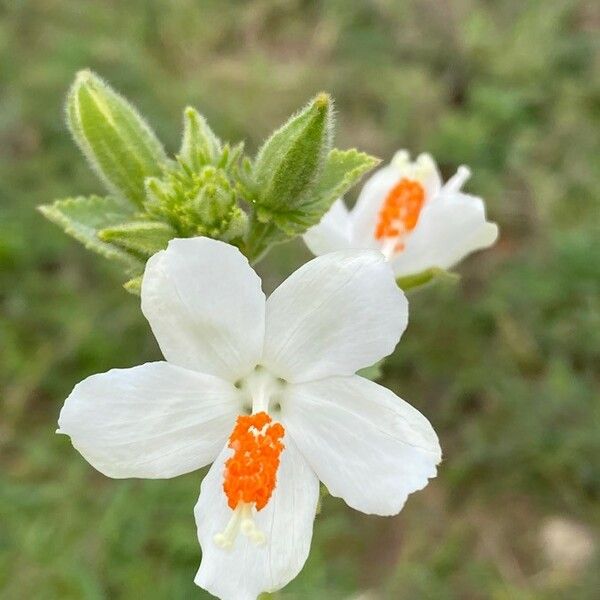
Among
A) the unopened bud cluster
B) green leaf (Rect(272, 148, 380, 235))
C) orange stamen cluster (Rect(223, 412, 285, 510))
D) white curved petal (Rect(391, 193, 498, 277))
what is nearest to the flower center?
orange stamen cluster (Rect(223, 412, 285, 510))

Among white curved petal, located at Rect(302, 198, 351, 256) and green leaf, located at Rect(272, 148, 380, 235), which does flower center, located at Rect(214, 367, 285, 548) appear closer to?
green leaf, located at Rect(272, 148, 380, 235)

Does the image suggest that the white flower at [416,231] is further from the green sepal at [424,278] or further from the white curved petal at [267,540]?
the white curved petal at [267,540]

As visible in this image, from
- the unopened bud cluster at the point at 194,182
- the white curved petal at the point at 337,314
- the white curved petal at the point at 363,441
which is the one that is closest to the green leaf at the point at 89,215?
the unopened bud cluster at the point at 194,182

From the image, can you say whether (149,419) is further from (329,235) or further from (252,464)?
(329,235)

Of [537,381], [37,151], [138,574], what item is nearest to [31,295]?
[37,151]

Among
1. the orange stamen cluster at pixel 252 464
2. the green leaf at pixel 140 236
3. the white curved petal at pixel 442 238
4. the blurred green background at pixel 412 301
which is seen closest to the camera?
the orange stamen cluster at pixel 252 464

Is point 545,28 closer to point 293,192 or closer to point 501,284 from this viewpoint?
point 501,284
